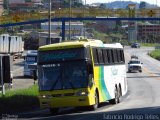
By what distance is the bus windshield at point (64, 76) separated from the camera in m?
25.3

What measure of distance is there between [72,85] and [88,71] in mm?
929

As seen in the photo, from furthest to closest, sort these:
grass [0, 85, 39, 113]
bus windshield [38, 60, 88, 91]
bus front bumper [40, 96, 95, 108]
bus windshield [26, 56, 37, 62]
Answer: bus windshield [26, 56, 37, 62]
grass [0, 85, 39, 113]
bus windshield [38, 60, 88, 91]
bus front bumper [40, 96, 95, 108]

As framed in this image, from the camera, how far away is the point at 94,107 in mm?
26578

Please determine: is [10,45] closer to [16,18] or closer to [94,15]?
[16,18]

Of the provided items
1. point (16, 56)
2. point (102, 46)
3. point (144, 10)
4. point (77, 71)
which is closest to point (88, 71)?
point (77, 71)

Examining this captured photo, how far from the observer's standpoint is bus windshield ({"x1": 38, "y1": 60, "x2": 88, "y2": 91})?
2533 centimetres

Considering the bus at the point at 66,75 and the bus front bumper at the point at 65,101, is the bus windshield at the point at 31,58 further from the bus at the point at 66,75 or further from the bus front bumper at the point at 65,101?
the bus front bumper at the point at 65,101

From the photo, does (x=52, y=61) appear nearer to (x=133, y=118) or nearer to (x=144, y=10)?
(x=133, y=118)

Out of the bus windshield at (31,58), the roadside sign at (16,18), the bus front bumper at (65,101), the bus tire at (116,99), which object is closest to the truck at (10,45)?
the roadside sign at (16,18)

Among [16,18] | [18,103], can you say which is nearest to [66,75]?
[18,103]

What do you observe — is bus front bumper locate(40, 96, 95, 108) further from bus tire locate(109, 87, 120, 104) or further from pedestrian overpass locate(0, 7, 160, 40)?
pedestrian overpass locate(0, 7, 160, 40)

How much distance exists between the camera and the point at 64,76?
2533 cm

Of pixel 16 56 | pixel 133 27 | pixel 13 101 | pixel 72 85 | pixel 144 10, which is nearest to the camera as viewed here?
pixel 72 85

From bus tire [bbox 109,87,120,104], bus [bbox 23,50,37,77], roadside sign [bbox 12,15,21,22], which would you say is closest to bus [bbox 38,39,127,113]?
bus tire [bbox 109,87,120,104]
